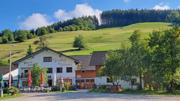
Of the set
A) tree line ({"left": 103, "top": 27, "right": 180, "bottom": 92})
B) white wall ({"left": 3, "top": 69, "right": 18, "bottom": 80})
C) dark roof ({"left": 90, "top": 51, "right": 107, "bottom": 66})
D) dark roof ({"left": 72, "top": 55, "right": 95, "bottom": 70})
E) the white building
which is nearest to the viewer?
tree line ({"left": 103, "top": 27, "right": 180, "bottom": 92})

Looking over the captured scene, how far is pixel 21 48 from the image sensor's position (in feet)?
507

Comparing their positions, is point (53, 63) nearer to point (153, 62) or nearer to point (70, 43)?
point (153, 62)

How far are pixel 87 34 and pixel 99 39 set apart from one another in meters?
18.6

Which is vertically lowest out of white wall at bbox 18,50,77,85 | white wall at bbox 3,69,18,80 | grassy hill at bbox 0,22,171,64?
white wall at bbox 3,69,18,80

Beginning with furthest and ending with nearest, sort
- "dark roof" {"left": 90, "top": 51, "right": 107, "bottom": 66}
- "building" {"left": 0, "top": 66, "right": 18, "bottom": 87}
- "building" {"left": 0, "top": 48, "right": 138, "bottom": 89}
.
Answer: "building" {"left": 0, "top": 66, "right": 18, "bottom": 87} → "building" {"left": 0, "top": 48, "right": 138, "bottom": 89} → "dark roof" {"left": 90, "top": 51, "right": 107, "bottom": 66}

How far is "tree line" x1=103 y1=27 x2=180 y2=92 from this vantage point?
5691 centimetres

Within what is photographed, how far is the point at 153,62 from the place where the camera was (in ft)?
191

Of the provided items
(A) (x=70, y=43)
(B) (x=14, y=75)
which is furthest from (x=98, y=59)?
(A) (x=70, y=43)

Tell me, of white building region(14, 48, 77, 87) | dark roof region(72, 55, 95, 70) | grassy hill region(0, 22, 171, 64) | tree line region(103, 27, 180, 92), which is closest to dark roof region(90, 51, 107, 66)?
dark roof region(72, 55, 95, 70)

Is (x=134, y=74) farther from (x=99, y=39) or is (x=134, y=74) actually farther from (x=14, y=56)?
(x=99, y=39)

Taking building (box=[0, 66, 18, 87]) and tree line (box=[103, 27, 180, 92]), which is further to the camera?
building (box=[0, 66, 18, 87])

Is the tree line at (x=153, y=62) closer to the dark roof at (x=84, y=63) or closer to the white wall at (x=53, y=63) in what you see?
the white wall at (x=53, y=63)

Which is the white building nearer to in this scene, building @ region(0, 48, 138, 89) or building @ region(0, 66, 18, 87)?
building @ region(0, 48, 138, 89)

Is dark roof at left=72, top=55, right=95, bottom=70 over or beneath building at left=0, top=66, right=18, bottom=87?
over
